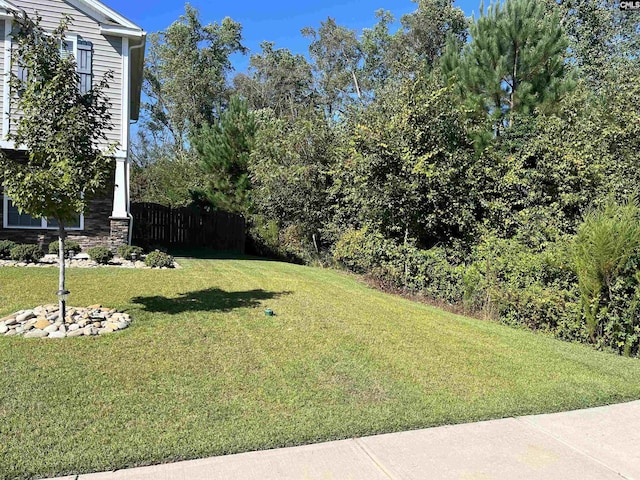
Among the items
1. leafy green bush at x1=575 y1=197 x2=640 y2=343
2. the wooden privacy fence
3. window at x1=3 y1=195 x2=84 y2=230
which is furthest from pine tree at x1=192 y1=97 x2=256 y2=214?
leafy green bush at x1=575 y1=197 x2=640 y2=343

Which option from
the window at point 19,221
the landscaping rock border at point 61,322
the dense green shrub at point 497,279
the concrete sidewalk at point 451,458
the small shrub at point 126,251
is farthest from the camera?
the window at point 19,221

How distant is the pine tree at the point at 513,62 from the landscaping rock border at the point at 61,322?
10252 millimetres

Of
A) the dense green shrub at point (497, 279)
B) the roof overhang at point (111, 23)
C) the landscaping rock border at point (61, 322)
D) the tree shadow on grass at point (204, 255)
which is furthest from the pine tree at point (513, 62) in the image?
the landscaping rock border at point (61, 322)

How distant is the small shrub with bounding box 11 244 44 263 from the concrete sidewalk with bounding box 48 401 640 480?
756 centimetres

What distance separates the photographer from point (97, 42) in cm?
1073

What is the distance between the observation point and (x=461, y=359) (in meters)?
5.16

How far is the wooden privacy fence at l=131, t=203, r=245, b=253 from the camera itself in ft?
49.9

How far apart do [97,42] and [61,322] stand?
8210 mm

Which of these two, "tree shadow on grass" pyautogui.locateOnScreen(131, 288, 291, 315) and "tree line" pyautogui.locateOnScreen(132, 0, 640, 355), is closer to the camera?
"tree shadow on grass" pyautogui.locateOnScreen(131, 288, 291, 315)

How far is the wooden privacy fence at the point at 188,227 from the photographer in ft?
49.9

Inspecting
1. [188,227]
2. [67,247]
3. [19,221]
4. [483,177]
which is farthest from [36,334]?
[188,227]

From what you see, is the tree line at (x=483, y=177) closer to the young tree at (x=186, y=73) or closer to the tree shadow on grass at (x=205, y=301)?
the tree shadow on grass at (x=205, y=301)

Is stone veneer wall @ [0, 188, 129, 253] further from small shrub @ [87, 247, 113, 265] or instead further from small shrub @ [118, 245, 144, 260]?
small shrub @ [87, 247, 113, 265]

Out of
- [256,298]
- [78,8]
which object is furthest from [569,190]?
[78,8]
